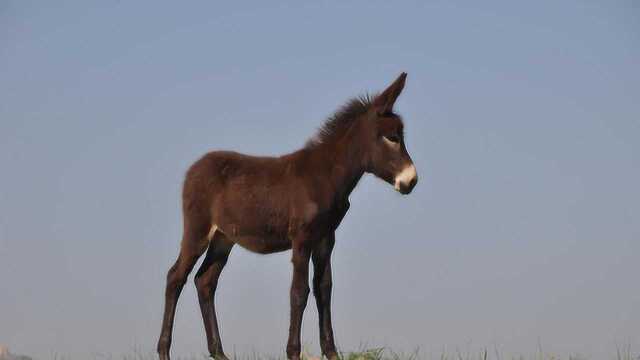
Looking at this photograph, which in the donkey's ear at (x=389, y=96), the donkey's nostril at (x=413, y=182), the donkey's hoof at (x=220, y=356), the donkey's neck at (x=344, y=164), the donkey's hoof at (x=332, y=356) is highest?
the donkey's ear at (x=389, y=96)

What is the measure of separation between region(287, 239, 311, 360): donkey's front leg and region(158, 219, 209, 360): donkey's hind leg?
1936 mm

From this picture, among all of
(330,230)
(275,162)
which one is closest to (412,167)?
A: (330,230)

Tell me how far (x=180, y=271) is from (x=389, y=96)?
13.7ft

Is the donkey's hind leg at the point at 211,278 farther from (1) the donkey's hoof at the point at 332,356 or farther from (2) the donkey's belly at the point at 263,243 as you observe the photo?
(1) the donkey's hoof at the point at 332,356

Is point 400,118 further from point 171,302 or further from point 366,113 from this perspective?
point 171,302

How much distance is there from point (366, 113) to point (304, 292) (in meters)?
2.61

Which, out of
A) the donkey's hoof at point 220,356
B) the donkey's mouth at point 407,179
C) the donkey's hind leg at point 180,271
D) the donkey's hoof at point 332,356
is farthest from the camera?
the donkey's hind leg at point 180,271

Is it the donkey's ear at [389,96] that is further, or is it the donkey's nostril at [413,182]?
the donkey's ear at [389,96]

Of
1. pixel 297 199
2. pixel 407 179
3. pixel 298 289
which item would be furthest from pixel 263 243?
pixel 407 179

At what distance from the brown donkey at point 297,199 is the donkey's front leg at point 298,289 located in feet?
0.04

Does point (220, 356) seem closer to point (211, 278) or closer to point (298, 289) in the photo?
point (211, 278)

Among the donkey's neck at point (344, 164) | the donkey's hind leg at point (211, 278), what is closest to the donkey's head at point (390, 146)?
the donkey's neck at point (344, 164)

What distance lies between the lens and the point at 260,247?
37.8 feet

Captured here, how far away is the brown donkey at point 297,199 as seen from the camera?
10898 millimetres
